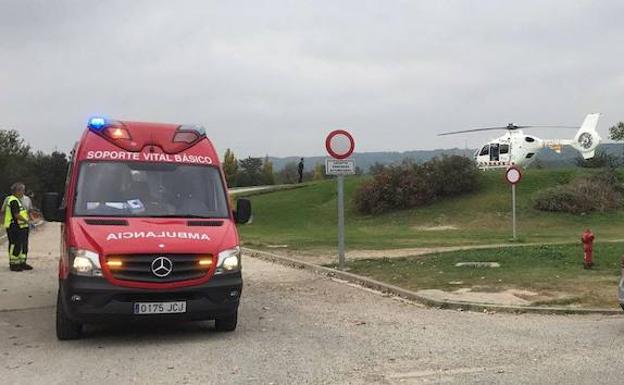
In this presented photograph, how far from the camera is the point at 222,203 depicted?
8336 millimetres

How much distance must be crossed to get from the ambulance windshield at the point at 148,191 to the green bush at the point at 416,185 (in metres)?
29.2

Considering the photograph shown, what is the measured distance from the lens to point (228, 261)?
→ 7.48 meters

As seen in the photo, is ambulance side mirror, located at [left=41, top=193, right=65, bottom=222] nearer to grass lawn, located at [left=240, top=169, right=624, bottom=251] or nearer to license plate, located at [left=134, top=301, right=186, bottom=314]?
license plate, located at [left=134, top=301, right=186, bottom=314]

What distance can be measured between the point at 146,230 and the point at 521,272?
307 inches

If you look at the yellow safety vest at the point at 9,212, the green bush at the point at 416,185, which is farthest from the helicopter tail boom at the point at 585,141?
the yellow safety vest at the point at 9,212

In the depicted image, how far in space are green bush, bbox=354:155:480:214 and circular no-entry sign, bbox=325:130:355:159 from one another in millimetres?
22941

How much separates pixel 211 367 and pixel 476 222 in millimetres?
28011

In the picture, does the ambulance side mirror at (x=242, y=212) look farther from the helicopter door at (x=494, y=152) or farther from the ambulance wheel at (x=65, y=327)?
the helicopter door at (x=494, y=152)

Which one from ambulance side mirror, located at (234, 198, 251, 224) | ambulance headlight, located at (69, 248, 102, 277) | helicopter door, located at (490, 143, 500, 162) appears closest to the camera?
ambulance headlight, located at (69, 248, 102, 277)

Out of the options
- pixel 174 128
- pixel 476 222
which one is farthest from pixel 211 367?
pixel 476 222

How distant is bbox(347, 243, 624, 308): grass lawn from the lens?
10.6 m

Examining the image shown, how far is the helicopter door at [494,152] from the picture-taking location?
44.7 m

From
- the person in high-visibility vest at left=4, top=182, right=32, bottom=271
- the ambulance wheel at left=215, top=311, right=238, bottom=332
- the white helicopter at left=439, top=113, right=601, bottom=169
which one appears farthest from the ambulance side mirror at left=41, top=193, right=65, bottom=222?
A: the white helicopter at left=439, top=113, right=601, bottom=169

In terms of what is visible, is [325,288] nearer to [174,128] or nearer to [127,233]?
[174,128]
